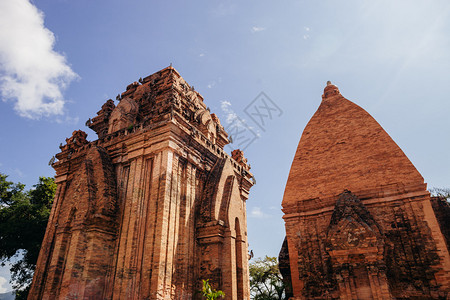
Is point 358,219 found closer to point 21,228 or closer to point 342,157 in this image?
point 342,157

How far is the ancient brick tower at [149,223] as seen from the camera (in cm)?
1128

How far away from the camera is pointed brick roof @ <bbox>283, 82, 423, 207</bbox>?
39.0 feet

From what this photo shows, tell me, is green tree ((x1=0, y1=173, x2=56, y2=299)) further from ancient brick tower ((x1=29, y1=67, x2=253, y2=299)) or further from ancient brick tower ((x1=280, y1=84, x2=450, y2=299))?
ancient brick tower ((x1=280, y1=84, x2=450, y2=299))

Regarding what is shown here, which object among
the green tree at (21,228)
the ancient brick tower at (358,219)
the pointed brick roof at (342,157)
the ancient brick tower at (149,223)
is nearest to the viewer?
the ancient brick tower at (358,219)

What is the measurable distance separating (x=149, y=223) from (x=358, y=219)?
7666 mm

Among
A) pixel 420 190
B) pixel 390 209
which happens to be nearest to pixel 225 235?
pixel 390 209

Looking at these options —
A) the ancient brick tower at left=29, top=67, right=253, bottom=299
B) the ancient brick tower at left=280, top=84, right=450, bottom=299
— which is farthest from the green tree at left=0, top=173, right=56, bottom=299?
the ancient brick tower at left=280, top=84, right=450, bottom=299

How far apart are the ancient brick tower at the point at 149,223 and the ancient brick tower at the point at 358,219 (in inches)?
115

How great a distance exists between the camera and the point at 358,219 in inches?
402

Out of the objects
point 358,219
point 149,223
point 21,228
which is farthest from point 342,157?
point 21,228

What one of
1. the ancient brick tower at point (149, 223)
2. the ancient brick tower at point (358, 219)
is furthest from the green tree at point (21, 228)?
the ancient brick tower at point (358, 219)

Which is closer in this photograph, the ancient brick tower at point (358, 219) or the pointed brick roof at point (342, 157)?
the ancient brick tower at point (358, 219)

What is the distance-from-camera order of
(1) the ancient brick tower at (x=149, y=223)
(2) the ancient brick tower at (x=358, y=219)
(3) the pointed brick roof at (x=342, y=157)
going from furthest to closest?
(3) the pointed brick roof at (x=342, y=157)
(1) the ancient brick tower at (x=149, y=223)
(2) the ancient brick tower at (x=358, y=219)

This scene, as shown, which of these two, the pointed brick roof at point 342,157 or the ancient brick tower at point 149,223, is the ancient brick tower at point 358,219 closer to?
the pointed brick roof at point 342,157
